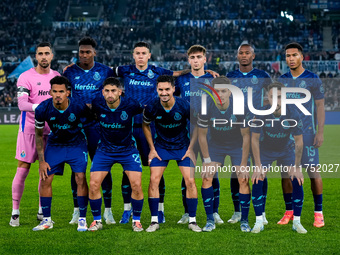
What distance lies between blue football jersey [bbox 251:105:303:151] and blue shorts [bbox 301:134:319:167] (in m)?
0.15

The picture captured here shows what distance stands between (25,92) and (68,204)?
2.22 metres

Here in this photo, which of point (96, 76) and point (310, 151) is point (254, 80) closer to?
point (310, 151)

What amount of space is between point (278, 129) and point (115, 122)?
6.26ft

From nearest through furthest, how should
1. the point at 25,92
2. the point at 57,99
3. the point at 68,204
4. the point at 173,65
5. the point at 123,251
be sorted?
the point at 123,251 → the point at 57,99 → the point at 25,92 → the point at 68,204 → the point at 173,65

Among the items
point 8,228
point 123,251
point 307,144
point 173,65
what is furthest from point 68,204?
point 173,65

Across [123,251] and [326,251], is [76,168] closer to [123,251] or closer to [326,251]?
[123,251]

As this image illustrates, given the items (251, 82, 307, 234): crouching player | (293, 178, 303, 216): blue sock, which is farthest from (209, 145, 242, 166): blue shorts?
(293, 178, 303, 216): blue sock

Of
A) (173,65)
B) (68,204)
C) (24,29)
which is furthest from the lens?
(24,29)

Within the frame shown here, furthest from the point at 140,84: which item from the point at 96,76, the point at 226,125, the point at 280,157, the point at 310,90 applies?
the point at 310,90

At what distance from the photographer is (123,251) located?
5195mm

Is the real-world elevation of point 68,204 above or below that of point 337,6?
below

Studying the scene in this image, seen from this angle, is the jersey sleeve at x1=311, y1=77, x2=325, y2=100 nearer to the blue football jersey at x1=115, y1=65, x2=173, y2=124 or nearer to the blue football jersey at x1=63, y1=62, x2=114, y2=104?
the blue football jersey at x1=115, y1=65, x2=173, y2=124

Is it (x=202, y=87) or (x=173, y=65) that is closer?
(x=202, y=87)

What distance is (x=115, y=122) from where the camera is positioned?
6.06m
